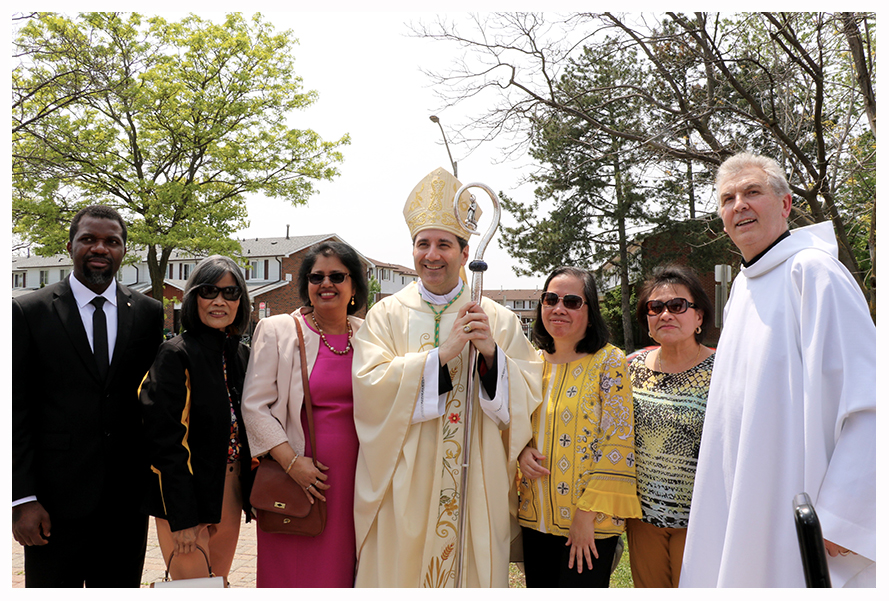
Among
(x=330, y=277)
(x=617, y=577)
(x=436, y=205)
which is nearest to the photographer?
(x=330, y=277)

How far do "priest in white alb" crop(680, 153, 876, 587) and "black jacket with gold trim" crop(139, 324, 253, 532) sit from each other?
2192 mm

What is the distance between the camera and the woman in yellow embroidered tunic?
2.92 m

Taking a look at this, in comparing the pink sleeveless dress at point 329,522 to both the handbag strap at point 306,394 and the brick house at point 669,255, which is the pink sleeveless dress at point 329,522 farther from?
the brick house at point 669,255

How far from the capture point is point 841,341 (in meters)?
2.33

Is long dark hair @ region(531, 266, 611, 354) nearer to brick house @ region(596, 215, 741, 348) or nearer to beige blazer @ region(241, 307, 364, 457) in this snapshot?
beige blazer @ region(241, 307, 364, 457)

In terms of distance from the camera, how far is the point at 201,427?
3039 mm

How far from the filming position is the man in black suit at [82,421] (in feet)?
9.95

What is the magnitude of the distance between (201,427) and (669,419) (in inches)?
87.7

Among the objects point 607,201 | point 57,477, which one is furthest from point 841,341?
point 607,201

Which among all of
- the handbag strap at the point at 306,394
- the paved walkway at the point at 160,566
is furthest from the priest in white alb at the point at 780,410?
the paved walkway at the point at 160,566

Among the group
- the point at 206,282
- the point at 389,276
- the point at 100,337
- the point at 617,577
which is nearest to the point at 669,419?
the point at 617,577

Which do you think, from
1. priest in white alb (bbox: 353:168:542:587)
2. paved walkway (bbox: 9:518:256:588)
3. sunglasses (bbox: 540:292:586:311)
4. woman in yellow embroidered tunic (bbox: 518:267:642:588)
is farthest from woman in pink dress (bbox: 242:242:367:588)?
paved walkway (bbox: 9:518:256:588)

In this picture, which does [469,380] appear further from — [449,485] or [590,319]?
[590,319]

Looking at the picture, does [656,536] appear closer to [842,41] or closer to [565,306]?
[565,306]
